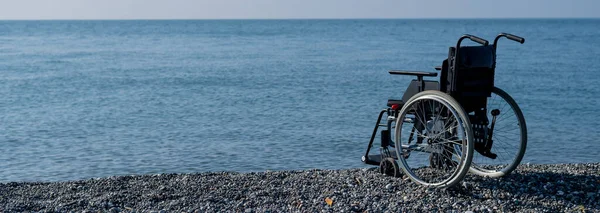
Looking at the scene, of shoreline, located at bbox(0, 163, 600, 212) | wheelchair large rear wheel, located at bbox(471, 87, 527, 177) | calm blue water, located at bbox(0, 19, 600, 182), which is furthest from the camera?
calm blue water, located at bbox(0, 19, 600, 182)

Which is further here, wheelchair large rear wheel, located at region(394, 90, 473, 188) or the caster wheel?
the caster wheel

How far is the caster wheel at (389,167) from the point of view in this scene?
7271 millimetres

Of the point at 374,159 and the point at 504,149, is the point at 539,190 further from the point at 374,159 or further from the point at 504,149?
the point at 504,149

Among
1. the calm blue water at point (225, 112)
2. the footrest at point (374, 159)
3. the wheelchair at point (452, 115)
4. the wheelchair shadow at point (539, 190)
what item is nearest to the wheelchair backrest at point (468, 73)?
the wheelchair at point (452, 115)

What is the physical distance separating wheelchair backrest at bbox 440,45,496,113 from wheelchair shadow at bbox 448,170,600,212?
786 millimetres

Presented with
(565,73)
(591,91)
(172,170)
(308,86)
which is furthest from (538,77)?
(172,170)

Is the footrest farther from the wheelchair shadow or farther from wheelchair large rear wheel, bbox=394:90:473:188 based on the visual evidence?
the wheelchair shadow

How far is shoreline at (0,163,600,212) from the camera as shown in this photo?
20.5 ft

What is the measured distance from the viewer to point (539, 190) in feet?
21.7

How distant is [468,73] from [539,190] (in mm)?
1175

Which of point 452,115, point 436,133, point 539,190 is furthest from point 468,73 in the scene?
point 539,190

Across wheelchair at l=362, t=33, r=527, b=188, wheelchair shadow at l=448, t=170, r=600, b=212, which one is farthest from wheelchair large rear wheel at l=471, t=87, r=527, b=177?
wheelchair shadow at l=448, t=170, r=600, b=212

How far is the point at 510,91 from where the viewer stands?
2125cm

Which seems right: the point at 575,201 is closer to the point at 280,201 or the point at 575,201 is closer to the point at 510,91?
the point at 280,201
